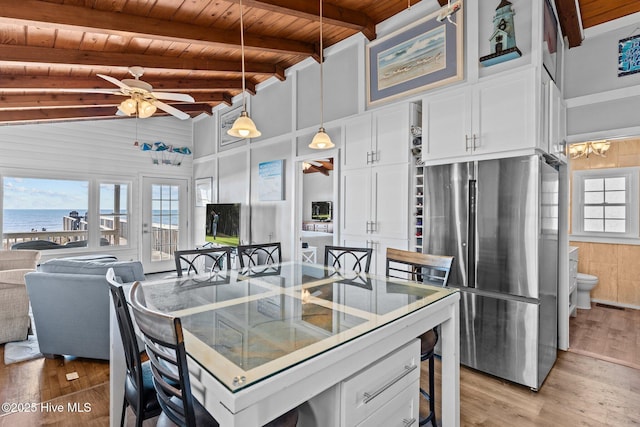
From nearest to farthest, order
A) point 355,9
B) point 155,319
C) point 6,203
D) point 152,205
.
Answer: point 155,319
point 355,9
point 6,203
point 152,205

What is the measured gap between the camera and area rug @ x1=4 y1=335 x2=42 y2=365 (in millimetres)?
2937

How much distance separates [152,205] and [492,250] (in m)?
6.37

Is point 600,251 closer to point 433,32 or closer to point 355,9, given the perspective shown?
point 433,32

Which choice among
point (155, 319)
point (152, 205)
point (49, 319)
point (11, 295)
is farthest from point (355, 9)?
point (152, 205)

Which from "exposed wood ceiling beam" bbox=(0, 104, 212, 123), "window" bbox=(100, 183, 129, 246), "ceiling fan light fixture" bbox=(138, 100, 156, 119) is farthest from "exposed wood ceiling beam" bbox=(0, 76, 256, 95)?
"window" bbox=(100, 183, 129, 246)

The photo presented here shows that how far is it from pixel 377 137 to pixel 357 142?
284 millimetres

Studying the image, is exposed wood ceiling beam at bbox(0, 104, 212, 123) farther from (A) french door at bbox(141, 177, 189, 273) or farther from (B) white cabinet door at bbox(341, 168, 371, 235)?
(B) white cabinet door at bbox(341, 168, 371, 235)

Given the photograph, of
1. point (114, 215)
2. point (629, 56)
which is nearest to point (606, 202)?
point (629, 56)

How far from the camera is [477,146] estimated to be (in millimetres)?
2785

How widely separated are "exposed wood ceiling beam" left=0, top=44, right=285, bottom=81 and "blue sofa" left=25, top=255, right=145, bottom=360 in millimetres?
2124

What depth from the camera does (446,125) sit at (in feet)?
9.81

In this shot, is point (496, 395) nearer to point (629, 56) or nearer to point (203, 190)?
point (629, 56)

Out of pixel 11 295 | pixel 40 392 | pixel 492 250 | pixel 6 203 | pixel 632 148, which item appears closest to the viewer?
pixel 40 392

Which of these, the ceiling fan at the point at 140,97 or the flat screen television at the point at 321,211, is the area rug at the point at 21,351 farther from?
the flat screen television at the point at 321,211
